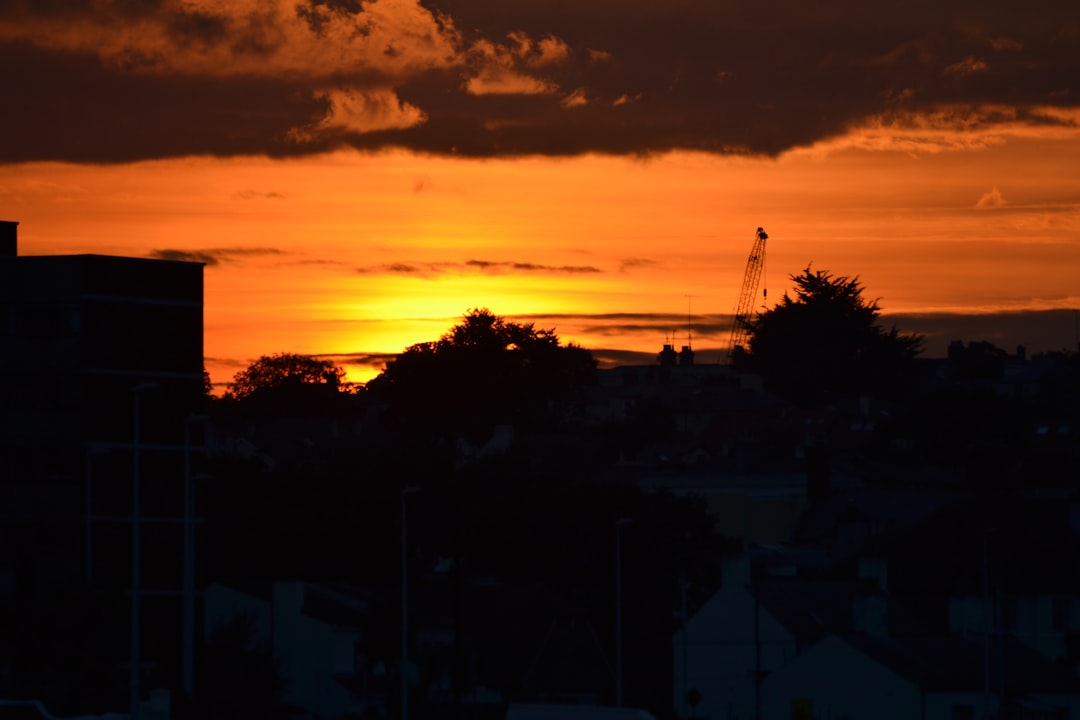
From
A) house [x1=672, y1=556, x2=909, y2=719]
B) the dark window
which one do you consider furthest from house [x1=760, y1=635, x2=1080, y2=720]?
house [x1=672, y1=556, x2=909, y2=719]

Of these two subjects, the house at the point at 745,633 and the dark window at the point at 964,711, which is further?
the house at the point at 745,633

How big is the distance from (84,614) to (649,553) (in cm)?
4610

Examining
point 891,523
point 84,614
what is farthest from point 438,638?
point 891,523

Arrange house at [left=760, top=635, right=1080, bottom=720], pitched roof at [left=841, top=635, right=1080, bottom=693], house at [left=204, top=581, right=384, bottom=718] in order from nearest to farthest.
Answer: house at [left=760, top=635, right=1080, bottom=720]
pitched roof at [left=841, top=635, right=1080, bottom=693]
house at [left=204, top=581, right=384, bottom=718]

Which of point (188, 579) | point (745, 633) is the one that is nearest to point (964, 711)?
point (745, 633)

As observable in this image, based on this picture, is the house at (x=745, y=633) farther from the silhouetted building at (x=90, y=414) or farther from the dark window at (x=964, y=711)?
the silhouetted building at (x=90, y=414)

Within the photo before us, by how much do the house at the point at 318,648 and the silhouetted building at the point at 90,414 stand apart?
13.0 feet

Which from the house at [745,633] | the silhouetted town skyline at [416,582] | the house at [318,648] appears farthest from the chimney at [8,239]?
the house at [745,633]

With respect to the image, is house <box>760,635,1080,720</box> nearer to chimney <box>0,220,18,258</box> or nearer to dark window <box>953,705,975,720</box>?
dark window <box>953,705,975,720</box>

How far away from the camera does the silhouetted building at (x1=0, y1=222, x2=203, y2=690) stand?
83.2 metres

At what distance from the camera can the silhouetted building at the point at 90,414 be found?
83.2 m

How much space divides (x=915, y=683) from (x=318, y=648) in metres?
22.8

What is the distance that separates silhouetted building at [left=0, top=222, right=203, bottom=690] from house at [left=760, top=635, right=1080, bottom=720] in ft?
78.1

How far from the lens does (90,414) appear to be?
86062 mm
